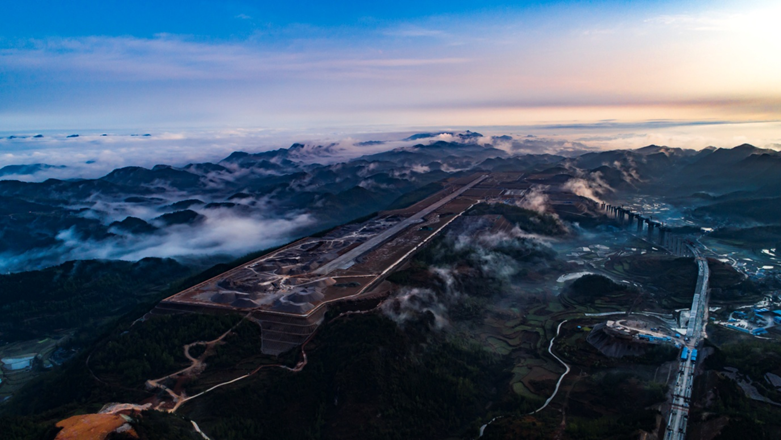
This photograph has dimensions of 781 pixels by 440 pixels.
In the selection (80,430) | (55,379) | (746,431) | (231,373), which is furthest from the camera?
(55,379)

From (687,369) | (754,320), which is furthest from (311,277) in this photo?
(754,320)

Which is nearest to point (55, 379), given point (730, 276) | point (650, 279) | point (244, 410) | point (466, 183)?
point (244, 410)

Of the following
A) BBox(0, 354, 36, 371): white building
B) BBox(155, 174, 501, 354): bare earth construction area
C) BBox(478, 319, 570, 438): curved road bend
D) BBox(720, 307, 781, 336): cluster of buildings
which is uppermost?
BBox(155, 174, 501, 354): bare earth construction area

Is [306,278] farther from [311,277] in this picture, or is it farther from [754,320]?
[754,320]

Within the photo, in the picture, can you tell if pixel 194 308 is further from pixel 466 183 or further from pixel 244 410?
pixel 466 183

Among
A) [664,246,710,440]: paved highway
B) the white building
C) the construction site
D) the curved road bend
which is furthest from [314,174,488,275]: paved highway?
[664,246,710,440]: paved highway

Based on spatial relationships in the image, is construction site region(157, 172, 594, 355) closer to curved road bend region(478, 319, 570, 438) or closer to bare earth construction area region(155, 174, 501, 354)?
bare earth construction area region(155, 174, 501, 354)
